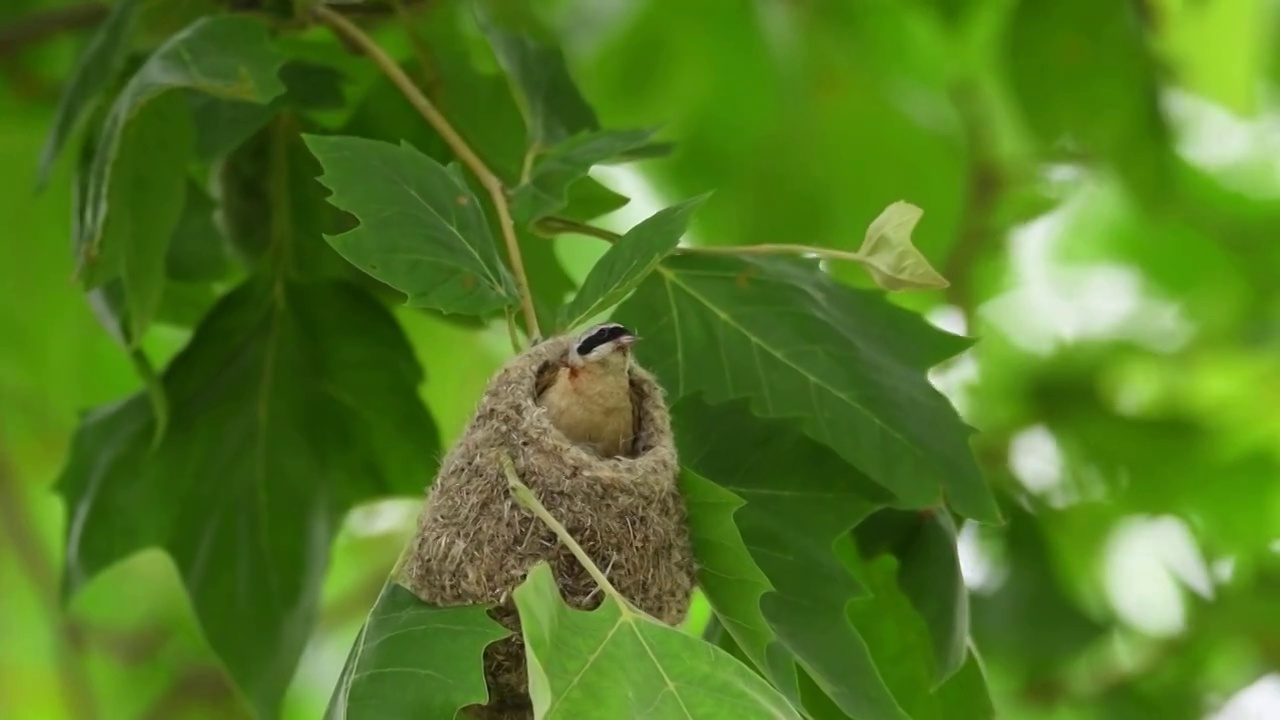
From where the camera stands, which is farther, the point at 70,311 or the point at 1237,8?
the point at 70,311

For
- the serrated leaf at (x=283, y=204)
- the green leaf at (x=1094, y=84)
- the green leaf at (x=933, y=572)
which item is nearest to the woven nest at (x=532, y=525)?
the green leaf at (x=933, y=572)

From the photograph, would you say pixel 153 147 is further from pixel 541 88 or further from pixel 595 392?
pixel 595 392

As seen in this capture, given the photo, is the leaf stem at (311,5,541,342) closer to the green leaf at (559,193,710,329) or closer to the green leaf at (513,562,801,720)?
the green leaf at (559,193,710,329)

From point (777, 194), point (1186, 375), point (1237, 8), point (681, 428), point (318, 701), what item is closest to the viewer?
point (681, 428)

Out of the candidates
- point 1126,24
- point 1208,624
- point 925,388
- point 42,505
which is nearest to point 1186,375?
point 1208,624

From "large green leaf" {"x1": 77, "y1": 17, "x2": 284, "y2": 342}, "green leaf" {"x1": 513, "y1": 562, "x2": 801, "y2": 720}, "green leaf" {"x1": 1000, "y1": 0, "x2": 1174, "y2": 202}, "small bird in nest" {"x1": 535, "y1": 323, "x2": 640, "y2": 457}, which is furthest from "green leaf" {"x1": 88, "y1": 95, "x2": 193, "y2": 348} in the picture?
"green leaf" {"x1": 1000, "y1": 0, "x2": 1174, "y2": 202}

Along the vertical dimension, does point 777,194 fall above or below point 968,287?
above

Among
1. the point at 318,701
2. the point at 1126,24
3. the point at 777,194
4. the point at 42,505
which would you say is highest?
the point at 1126,24

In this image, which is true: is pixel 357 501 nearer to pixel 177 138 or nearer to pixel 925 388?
pixel 177 138

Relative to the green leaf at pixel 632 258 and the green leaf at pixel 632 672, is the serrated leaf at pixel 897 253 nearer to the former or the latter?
the green leaf at pixel 632 258
